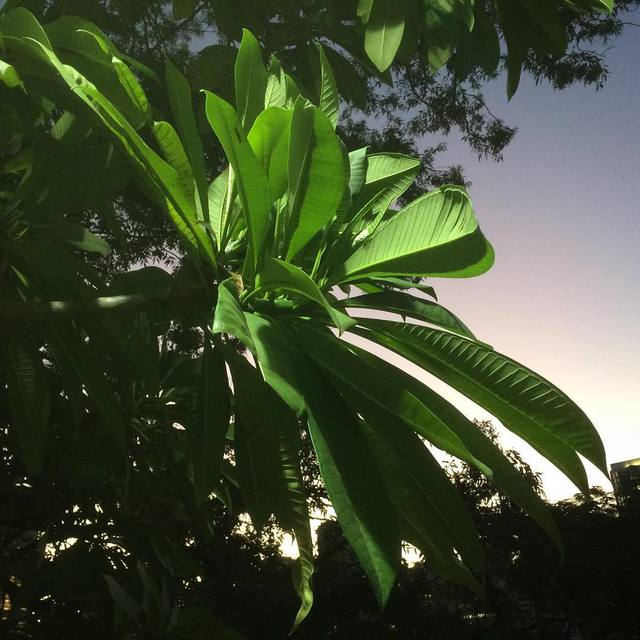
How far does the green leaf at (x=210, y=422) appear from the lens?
1193 millimetres

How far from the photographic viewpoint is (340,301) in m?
1.17

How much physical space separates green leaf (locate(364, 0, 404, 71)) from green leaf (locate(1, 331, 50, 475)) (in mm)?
982

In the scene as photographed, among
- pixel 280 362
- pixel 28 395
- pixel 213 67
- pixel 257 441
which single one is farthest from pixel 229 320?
pixel 213 67

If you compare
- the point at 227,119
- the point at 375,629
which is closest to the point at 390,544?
the point at 227,119

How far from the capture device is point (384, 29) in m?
1.67

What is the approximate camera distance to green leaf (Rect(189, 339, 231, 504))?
1.19m

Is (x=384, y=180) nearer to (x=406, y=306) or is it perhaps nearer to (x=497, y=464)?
(x=406, y=306)

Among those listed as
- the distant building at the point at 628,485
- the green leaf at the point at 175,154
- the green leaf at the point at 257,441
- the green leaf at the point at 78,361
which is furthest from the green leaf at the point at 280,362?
the distant building at the point at 628,485

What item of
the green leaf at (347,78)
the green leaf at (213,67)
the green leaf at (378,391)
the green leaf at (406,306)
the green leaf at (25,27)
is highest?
the green leaf at (347,78)

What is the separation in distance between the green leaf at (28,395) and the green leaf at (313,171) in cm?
75

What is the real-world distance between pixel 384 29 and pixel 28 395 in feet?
3.69

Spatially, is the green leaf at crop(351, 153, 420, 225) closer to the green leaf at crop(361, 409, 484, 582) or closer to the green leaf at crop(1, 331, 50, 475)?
the green leaf at crop(361, 409, 484, 582)

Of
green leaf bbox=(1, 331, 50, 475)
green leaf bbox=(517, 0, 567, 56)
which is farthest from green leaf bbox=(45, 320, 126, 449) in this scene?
green leaf bbox=(517, 0, 567, 56)

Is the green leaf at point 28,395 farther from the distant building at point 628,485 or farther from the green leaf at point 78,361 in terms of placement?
the distant building at point 628,485
